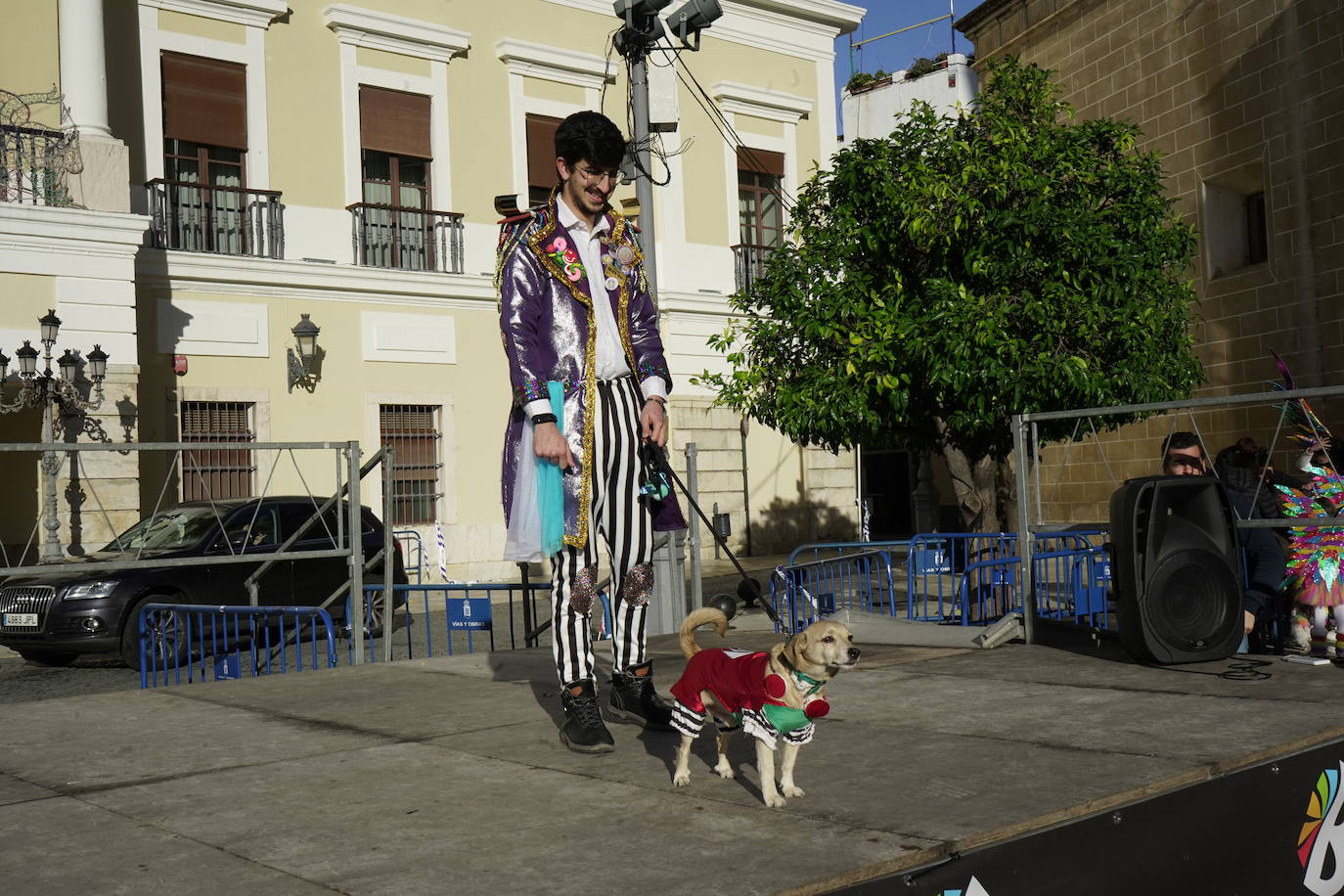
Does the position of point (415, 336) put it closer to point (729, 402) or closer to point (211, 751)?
point (729, 402)

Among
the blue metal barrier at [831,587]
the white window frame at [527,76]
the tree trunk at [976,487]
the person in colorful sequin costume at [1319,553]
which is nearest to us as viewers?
the person in colorful sequin costume at [1319,553]

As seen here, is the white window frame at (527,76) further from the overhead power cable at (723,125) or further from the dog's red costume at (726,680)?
the dog's red costume at (726,680)

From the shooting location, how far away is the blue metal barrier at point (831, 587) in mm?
10500

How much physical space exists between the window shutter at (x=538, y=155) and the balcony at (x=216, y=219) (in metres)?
4.28

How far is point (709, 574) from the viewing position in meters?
19.6

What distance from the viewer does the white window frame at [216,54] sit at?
17.1 m

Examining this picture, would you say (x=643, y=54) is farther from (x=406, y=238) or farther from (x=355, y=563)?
(x=406, y=238)

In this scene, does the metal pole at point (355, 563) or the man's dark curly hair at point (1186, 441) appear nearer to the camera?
the man's dark curly hair at point (1186, 441)

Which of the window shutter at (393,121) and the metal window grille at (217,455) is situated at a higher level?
the window shutter at (393,121)

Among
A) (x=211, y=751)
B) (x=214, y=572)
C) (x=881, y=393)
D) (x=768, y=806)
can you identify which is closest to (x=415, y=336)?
(x=214, y=572)

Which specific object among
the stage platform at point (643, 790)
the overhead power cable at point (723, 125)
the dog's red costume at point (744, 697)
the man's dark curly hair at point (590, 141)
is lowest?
the stage platform at point (643, 790)

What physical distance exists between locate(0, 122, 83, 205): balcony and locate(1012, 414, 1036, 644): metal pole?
12644mm

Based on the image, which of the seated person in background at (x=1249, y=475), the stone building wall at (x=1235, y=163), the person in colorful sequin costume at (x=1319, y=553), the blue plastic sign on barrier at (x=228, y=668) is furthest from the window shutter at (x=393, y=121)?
the person in colorful sequin costume at (x=1319, y=553)

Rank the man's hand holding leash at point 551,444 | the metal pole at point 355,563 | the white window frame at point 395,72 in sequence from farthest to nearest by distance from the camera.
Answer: the white window frame at point 395,72 < the metal pole at point 355,563 < the man's hand holding leash at point 551,444
